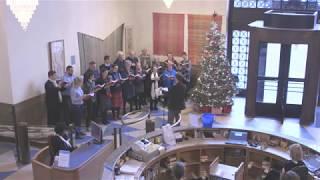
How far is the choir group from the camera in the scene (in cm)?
971

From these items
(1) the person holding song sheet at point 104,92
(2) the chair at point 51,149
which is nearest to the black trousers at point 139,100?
(1) the person holding song sheet at point 104,92

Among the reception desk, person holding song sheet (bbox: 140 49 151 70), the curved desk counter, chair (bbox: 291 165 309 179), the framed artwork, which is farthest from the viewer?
person holding song sheet (bbox: 140 49 151 70)

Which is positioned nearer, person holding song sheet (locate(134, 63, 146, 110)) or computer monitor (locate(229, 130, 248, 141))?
computer monitor (locate(229, 130, 248, 141))

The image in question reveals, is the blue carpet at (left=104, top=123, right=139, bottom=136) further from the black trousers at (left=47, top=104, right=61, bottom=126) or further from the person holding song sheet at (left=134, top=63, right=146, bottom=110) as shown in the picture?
the person holding song sheet at (left=134, top=63, right=146, bottom=110)

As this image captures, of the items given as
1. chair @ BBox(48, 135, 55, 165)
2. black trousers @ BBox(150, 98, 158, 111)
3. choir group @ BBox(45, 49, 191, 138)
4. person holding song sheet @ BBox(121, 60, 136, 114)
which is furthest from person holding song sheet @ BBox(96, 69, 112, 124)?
chair @ BBox(48, 135, 55, 165)

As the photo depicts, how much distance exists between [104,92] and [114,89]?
0.32m

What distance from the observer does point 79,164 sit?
6.63 metres

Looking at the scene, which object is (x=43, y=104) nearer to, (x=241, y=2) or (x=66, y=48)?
(x=66, y=48)

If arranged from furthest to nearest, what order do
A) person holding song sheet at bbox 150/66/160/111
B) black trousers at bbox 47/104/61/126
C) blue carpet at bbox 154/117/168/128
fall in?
person holding song sheet at bbox 150/66/160/111, blue carpet at bbox 154/117/168/128, black trousers at bbox 47/104/61/126

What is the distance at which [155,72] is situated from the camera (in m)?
11.7

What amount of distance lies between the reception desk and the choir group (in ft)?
7.94

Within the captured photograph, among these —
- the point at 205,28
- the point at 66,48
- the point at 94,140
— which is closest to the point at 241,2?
the point at 205,28

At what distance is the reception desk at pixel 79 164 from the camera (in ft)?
21.6

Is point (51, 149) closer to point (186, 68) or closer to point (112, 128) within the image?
point (112, 128)
